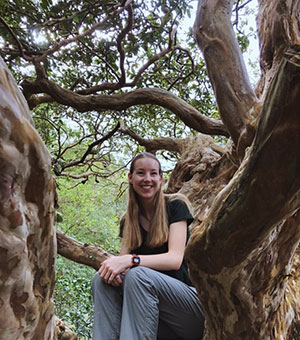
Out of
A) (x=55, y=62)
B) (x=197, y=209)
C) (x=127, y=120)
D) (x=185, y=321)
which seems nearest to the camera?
(x=185, y=321)

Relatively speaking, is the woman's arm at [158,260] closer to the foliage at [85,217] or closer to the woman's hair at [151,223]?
the woman's hair at [151,223]

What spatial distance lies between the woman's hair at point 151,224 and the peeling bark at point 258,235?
1.81 ft

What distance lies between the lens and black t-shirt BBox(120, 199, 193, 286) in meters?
2.03

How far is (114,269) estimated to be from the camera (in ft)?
5.90

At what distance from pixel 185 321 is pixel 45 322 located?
3.12 ft

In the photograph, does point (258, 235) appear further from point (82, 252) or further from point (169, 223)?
point (82, 252)

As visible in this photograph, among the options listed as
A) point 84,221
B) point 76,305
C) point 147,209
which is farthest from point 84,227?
point 147,209

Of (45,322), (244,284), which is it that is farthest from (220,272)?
(45,322)

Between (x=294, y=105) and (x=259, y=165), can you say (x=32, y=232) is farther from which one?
(x=294, y=105)

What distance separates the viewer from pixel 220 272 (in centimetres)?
135

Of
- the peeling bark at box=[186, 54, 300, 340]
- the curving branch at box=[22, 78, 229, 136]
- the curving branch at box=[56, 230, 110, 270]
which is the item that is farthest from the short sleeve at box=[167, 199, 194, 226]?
the curving branch at box=[22, 78, 229, 136]

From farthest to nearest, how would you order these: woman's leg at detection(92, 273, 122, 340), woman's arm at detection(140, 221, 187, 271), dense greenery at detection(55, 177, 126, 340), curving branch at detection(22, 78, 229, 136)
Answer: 1. dense greenery at detection(55, 177, 126, 340)
2. curving branch at detection(22, 78, 229, 136)
3. woman's arm at detection(140, 221, 187, 271)
4. woman's leg at detection(92, 273, 122, 340)

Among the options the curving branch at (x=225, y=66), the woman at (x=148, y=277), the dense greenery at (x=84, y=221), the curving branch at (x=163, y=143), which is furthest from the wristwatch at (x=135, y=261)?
the dense greenery at (x=84, y=221)

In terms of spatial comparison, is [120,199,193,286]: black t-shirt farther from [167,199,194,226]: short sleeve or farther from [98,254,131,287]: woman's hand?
[98,254,131,287]: woman's hand
